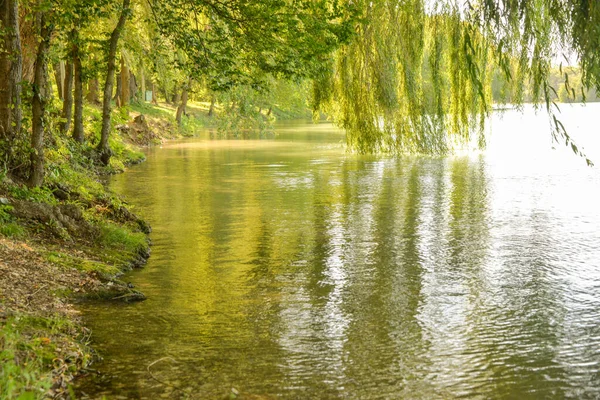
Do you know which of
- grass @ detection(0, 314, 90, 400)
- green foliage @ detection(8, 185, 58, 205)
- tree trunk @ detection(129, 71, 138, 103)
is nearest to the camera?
grass @ detection(0, 314, 90, 400)

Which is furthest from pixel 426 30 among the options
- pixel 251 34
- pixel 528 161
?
pixel 528 161

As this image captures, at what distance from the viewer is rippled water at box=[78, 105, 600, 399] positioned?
22.9 feet

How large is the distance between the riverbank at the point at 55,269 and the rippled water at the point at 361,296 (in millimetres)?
326

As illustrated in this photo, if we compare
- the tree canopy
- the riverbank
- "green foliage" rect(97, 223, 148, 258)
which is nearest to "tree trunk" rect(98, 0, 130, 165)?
the tree canopy

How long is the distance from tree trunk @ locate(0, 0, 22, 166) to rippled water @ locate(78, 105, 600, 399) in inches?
116

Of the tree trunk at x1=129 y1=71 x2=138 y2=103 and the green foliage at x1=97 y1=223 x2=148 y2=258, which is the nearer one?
the green foliage at x1=97 y1=223 x2=148 y2=258

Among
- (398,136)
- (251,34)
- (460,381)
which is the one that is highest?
(251,34)

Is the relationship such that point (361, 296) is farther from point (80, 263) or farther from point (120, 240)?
point (120, 240)

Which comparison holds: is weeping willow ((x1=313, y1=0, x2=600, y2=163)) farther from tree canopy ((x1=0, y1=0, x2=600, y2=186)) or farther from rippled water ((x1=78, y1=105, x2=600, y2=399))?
rippled water ((x1=78, y1=105, x2=600, y2=399))

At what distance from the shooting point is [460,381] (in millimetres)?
6895

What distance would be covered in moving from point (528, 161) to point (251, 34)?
19.2 metres

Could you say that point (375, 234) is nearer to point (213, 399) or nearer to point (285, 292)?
point (285, 292)

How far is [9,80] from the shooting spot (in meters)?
11.8

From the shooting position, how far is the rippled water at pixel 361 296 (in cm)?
698
